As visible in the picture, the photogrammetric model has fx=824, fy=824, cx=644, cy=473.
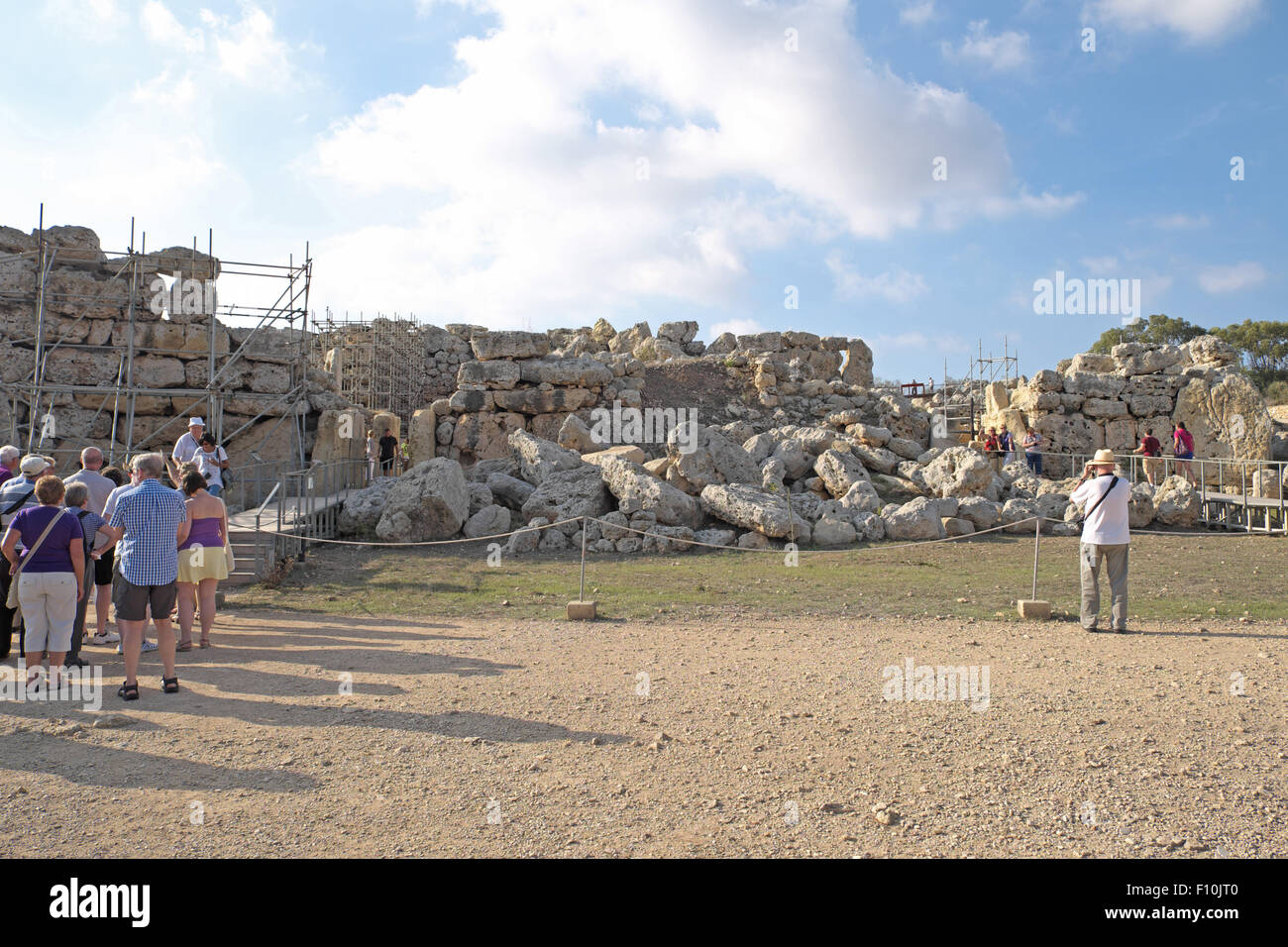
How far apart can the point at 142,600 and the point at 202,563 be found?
1473 millimetres

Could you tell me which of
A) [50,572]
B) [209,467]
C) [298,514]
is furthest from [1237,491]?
[50,572]

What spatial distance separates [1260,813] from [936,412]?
760 inches

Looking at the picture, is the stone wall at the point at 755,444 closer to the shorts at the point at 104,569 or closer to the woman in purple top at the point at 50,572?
the shorts at the point at 104,569

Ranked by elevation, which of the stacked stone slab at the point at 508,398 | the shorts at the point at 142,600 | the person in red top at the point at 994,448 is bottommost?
the shorts at the point at 142,600

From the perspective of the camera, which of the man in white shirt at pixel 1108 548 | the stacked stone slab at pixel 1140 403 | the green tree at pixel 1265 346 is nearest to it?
the man in white shirt at pixel 1108 548

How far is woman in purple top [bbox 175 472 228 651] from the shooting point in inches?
261

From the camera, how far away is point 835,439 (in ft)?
52.6

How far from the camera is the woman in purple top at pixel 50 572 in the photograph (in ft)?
17.5

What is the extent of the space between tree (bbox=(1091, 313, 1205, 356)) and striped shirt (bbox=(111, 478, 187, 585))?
48.4 meters

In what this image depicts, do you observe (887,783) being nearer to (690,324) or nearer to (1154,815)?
(1154,815)

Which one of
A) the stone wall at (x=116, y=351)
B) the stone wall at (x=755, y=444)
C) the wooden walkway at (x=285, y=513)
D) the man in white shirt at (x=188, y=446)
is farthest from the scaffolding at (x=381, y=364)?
the man in white shirt at (x=188, y=446)

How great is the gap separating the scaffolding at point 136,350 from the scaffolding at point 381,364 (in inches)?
232

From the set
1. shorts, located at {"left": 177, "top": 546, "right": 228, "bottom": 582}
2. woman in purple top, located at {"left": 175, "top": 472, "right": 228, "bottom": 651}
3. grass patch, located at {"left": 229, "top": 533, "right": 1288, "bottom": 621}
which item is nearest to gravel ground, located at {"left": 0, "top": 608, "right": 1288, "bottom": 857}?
woman in purple top, located at {"left": 175, "top": 472, "right": 228, "bottom": 651}

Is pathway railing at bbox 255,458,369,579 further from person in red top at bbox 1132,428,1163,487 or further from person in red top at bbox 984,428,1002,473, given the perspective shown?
person in red top at bbox 1132,428,1163,487
